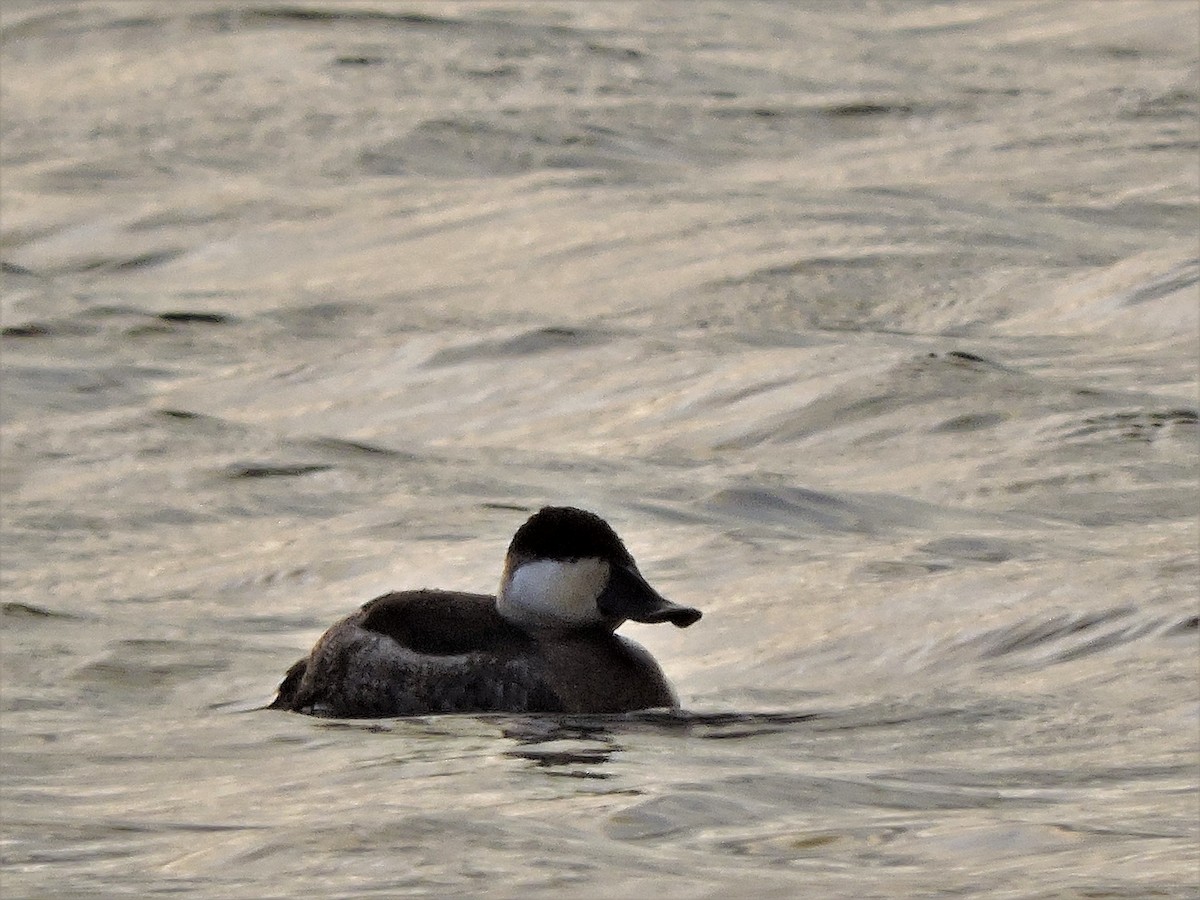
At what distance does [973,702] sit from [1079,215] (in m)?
8.09

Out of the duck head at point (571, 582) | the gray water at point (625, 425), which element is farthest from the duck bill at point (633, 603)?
the gray water at point (625, 425)

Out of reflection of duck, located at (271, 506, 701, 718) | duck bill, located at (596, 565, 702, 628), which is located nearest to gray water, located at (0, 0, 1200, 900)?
reflection of duck, located at (271, 506, 701, 718)

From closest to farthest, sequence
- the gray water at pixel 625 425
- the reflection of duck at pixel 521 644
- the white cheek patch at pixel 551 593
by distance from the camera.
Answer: the gray water at pixel 625 425 < the reflection of duck at pixel 521 644 < the white cheek patch at pixel 551 593

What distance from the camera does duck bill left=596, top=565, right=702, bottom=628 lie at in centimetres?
798

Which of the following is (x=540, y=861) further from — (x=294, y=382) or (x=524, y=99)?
(x=524, y=99)

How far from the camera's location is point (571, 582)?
797 cm

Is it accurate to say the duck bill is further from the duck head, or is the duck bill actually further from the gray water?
the gray water

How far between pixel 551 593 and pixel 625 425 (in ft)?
15.6

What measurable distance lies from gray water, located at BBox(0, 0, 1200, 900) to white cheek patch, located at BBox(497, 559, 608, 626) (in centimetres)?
38

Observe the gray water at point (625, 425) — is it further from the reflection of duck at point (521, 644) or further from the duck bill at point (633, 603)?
the duck bill at point (633, 603)

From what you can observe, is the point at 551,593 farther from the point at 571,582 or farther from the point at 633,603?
the point at 633,603

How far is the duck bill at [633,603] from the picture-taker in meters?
7.98

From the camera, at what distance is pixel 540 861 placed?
6.04m

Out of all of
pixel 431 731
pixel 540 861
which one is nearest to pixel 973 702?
pixel 431 731
